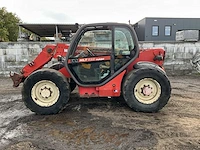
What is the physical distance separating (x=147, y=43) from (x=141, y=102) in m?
5.36

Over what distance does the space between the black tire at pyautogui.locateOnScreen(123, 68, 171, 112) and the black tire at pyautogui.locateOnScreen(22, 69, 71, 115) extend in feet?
4.13

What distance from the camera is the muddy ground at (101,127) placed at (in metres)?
3.16

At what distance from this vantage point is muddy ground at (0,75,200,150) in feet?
10.4

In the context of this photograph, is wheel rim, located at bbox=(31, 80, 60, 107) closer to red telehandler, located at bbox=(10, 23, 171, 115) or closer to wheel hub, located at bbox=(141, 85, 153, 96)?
red telehandler, located at bbox=(10, 23, 171, 115)

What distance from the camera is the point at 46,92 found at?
4.48 meters

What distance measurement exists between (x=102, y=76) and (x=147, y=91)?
98 cm

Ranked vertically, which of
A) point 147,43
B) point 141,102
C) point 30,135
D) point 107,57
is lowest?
point 30,135

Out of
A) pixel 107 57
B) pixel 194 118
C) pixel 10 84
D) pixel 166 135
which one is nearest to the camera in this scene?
pixel 166 135

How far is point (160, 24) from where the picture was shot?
26062 mm

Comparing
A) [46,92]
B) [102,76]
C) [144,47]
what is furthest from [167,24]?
[46,92]

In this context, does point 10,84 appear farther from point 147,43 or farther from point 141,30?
point 141,30

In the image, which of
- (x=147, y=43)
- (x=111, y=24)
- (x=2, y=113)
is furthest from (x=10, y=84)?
(x=147, y=43)

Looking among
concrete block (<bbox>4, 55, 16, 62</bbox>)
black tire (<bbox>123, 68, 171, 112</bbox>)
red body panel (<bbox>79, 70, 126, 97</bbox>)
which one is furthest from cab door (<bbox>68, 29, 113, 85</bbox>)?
concrete block (<bbox>4, 55, 16, 62</bbox>)

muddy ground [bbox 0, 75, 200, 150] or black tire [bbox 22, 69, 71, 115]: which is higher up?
black tire [bbox 22, 69, 71, 115]
